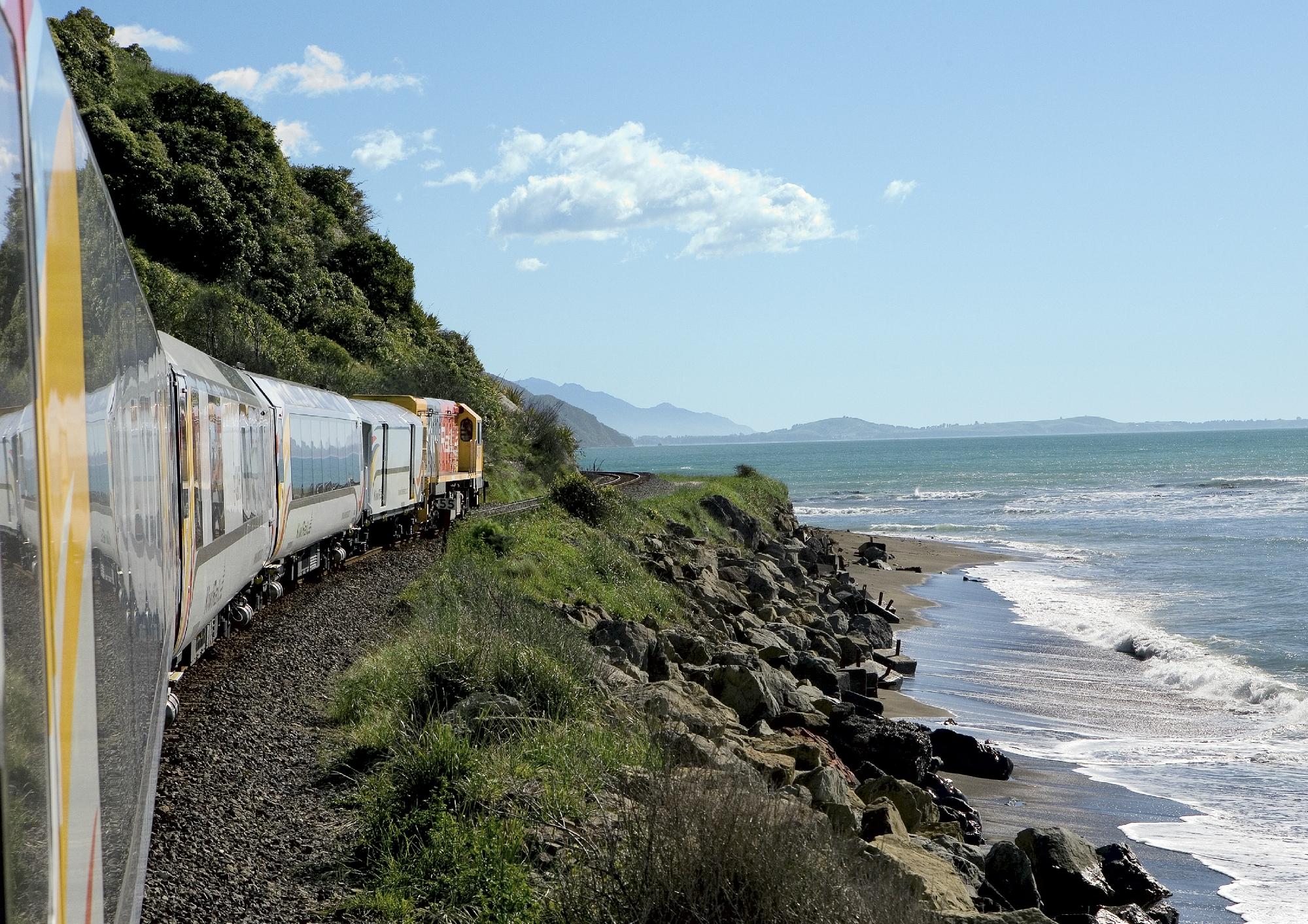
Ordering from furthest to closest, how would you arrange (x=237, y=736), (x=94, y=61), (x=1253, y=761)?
(x=94, y=61)
(x=1253, y=761)
(x=237, y=736)

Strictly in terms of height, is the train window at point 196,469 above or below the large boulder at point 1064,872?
above

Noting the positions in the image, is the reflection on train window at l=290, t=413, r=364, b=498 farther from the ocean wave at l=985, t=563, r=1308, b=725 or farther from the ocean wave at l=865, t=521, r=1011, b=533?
the ocean wave at l=865, t=521, r=1011, b=533

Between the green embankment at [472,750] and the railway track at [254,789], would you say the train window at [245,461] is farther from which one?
the green embankment at [472,750]

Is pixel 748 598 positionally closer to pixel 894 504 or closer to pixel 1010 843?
pixel 1010 843

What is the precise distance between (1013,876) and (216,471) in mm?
7272

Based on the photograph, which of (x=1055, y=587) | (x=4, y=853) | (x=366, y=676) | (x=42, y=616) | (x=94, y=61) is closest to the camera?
(x=4, y=853)

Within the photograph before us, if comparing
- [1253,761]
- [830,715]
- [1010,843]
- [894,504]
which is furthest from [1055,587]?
[894,504]

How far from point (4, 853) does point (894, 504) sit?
86384 millimetres

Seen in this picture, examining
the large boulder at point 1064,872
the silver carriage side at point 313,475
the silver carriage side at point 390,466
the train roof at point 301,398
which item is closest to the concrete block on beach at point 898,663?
the silver carriage side at point 390,466

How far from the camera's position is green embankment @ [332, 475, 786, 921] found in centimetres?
657

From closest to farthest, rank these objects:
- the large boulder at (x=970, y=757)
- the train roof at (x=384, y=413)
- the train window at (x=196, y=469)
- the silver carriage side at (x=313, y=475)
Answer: the train window at (x=196, y=469) → the large boulder at (x=970, y=757) → the silver carriage side at (x=313, y=475) → the train roof at (x=384, y=413)

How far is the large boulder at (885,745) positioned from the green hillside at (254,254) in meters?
25.1

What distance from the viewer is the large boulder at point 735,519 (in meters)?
39.0

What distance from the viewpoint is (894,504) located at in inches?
3388
